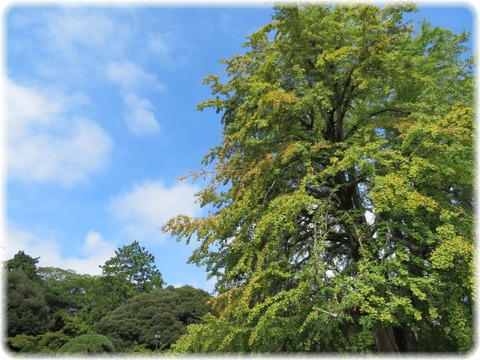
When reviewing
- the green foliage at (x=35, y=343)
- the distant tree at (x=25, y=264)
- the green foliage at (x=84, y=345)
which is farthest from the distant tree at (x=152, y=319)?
the distant tree at (x=25, y=264)

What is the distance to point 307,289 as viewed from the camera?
5.82 metres

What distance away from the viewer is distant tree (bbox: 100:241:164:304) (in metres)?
37.8

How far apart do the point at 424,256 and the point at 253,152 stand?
4441mm

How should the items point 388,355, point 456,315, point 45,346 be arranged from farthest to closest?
point 45,346 → point 388,355 → point 456,315

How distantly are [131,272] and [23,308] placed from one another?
13027 millimetres

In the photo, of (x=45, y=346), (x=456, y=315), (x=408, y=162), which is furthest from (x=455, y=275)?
(x=45, y=346)

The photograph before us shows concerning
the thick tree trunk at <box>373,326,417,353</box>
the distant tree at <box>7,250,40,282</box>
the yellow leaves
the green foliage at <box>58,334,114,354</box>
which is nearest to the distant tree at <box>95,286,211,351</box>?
the green foliage at <box>58,334,114,354</box>

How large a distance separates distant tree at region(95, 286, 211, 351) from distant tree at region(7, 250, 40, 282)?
12585 millimetres

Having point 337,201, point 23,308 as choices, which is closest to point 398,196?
point 337,201

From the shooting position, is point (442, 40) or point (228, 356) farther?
point (442, 40)

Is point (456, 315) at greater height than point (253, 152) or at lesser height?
lesser

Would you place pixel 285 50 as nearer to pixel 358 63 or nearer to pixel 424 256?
pixel 358 63

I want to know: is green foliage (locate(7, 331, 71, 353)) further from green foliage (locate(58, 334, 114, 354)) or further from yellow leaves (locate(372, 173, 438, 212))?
yellow leaves (locate(372, 173, 438, 212))

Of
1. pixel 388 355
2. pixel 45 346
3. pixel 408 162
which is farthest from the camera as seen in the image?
pixel 45 346
